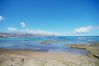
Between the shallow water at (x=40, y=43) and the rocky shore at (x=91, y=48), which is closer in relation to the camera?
the rocky shore at (x=91, y=48)

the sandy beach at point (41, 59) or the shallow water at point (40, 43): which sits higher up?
the shallow water at point (40, 43)

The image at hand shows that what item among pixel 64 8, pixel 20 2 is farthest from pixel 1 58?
pixel 64 8

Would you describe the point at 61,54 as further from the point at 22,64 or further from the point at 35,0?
the point at 35,0

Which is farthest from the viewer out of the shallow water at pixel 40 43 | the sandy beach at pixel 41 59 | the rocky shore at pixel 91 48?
the shallow water at pixel 40 43

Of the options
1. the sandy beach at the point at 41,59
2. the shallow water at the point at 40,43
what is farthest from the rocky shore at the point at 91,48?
the sandy beach at the point at 41,59

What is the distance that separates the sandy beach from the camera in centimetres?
283

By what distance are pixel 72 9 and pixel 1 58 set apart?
6.87ft

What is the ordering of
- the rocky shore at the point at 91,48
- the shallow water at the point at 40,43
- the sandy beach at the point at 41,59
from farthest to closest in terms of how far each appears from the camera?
the shallow water at the point at 40,43 → the rocky shore at the point at 91,48 → the sandy beach at the point at 41,59

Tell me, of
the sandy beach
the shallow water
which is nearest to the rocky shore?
the shallow water

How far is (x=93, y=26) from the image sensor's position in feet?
11.3

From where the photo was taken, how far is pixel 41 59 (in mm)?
2963

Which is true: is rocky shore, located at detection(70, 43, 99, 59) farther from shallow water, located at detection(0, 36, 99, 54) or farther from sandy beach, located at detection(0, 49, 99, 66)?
sandy beach, located at detection(0, 49, 99, 66)

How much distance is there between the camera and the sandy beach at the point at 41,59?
2.83 meters

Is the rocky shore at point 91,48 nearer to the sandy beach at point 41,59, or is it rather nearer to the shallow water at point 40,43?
the shallow water at point 40,43
